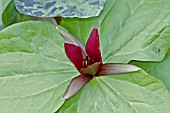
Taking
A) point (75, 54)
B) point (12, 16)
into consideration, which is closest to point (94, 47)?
point (75, 54)

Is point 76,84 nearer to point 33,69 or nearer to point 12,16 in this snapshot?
point 33,69

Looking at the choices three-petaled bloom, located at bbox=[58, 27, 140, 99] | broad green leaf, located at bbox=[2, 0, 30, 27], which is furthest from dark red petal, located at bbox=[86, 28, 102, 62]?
broad green leaf, located at bbox=[2, 0, 30, 27]

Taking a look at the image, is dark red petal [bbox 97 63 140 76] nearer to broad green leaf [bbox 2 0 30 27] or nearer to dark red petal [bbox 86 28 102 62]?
dark red petal [bbox 86 28 102 62]

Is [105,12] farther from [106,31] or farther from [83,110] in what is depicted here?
[83,110]

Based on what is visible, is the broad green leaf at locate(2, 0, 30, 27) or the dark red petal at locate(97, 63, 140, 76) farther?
the broad green leaf at locate(2, 0, 30, 27)

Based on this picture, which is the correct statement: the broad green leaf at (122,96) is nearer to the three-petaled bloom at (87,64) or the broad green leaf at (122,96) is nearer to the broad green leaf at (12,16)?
the three-petaled bloom at (87,64)

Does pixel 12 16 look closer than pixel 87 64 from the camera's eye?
No

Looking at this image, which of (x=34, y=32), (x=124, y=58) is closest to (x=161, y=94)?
(x=124, y=58)
